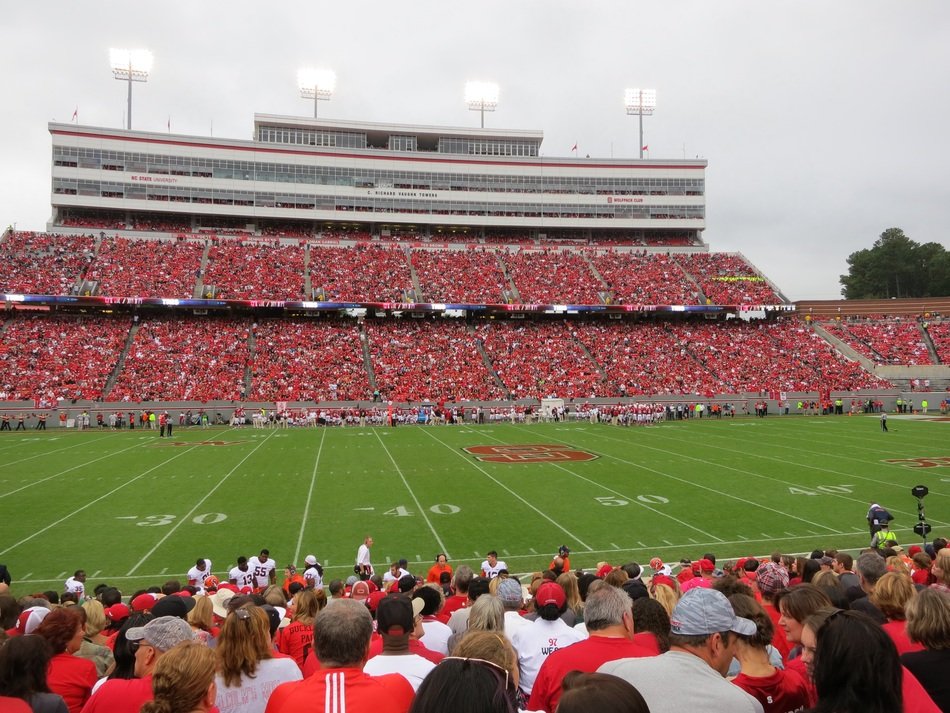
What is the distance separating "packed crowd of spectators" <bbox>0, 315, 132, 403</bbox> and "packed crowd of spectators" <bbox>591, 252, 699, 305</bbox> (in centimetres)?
4157

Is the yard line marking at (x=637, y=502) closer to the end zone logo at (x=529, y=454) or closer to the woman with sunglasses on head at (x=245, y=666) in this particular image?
the end zone logo at (x=529, y=454)

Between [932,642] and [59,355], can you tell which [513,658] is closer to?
[932,642]

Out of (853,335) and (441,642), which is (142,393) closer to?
(441,642)

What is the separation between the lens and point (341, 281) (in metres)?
57.5

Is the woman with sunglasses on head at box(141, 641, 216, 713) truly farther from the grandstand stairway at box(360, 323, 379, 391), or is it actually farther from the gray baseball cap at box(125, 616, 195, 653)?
the grandstand stairway at box(360, 323, 379, 391)

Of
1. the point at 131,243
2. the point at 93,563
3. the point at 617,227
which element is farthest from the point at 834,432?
the point at 131,243

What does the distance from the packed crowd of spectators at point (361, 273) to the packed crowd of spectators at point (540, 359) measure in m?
8.71

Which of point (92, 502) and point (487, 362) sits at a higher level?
point (487, 362)

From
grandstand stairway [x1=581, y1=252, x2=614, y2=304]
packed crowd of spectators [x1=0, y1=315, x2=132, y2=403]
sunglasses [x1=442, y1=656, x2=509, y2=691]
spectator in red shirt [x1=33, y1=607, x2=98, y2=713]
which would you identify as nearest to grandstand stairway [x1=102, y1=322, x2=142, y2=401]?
packed crowd of spectators [x1=0, y1=315, x2=132, y2=403]

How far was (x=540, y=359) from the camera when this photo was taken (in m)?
52.1

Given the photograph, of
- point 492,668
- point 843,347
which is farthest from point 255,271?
point 492,668

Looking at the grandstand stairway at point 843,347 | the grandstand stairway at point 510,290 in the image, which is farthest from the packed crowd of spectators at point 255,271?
the grandstand stairway at point 843,347

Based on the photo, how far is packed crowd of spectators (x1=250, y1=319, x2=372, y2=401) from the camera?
45.3 m

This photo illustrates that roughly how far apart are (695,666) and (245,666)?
2536 mm
